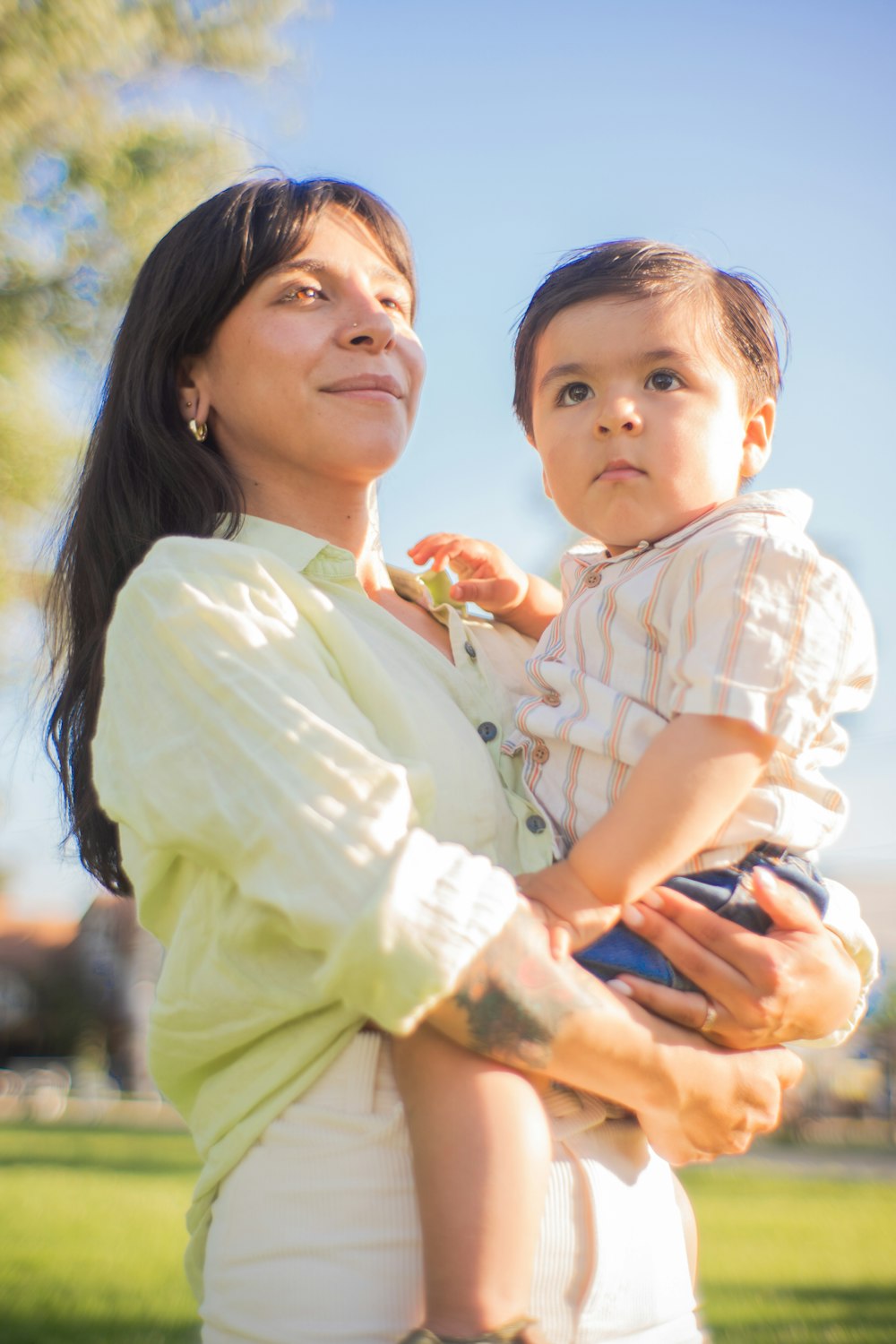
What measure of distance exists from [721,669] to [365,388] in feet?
2.88

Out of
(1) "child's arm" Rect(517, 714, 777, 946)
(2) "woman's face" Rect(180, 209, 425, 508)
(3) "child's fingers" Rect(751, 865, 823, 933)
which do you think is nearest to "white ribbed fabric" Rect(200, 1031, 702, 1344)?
(1) "child's arm" Rect(517, 714, 777, 946)

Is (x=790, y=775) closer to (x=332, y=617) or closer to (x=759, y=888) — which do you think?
(x=759, y=888)

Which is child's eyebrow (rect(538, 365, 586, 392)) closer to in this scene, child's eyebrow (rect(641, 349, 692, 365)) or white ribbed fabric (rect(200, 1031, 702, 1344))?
child's eyebrow (rect(641, 349, 692, 365))

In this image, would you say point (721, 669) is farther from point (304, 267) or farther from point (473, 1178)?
point (304, 267)

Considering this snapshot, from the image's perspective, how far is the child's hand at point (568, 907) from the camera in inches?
65.5

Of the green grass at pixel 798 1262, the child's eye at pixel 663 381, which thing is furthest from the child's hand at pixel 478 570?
the green grass at pixel 798 1262

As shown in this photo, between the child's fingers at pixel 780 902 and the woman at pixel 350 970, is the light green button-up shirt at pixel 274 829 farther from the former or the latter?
the child's fingers at pixel 780 902

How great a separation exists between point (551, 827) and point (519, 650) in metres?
0.70

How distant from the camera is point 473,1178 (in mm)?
1471

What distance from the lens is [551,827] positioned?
189 cm

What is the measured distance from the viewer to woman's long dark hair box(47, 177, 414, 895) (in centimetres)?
227

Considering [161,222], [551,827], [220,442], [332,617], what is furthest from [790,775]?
[161,222]

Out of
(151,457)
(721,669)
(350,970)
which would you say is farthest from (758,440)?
(350,970)

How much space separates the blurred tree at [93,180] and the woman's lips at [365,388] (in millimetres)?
6564
